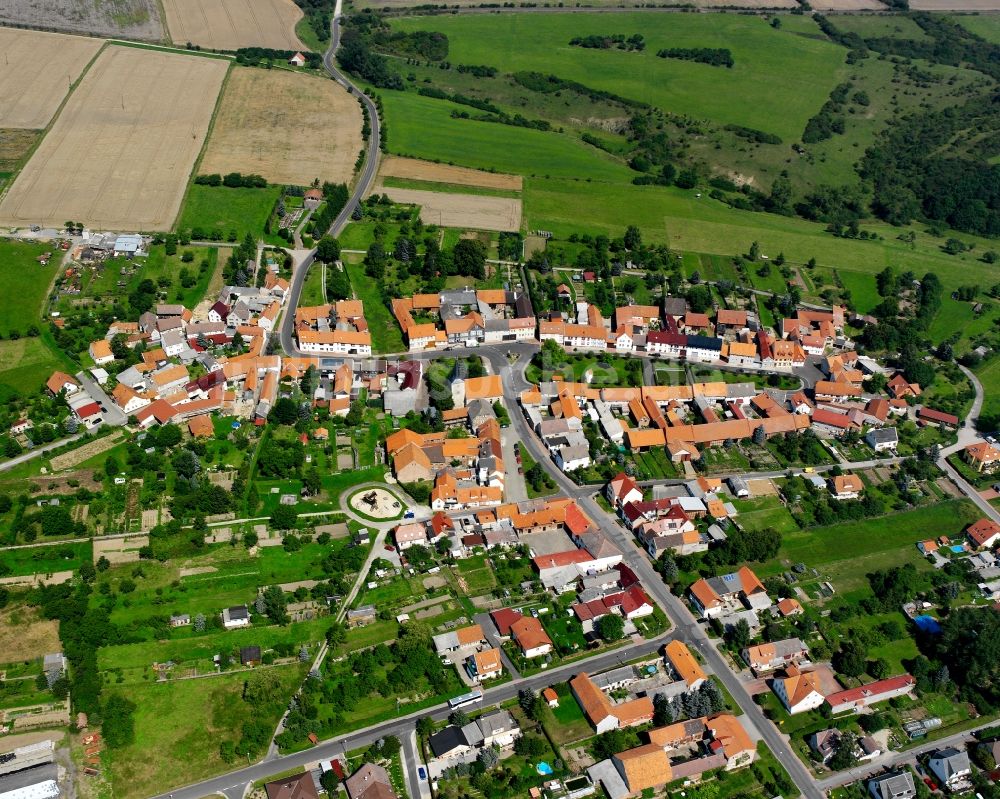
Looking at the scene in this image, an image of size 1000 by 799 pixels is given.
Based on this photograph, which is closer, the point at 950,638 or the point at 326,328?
the point at 950,638

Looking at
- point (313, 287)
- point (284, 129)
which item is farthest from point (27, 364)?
point (284, 129)

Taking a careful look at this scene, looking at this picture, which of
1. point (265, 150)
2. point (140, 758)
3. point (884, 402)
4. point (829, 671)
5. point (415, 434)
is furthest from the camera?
point (265, 150)

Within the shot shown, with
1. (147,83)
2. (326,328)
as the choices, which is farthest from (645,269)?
(147,83)

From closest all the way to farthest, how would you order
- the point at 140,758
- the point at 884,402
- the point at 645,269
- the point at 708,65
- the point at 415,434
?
1. the point at 140,758
2. the point at 415,434
3. the point at 884,402
4. the point at 645,269
5. the point at 708,65

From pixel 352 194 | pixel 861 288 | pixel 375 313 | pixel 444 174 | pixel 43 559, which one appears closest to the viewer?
pixel 43 559

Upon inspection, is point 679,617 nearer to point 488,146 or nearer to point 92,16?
point 488,146

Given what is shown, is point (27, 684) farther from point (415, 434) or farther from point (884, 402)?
point (884, 402)
